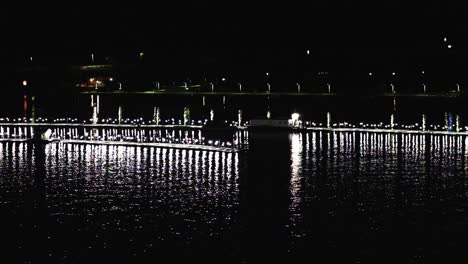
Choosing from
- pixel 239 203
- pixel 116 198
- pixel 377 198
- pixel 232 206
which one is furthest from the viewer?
pixel 377 198

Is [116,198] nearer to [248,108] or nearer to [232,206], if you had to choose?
[232,206]

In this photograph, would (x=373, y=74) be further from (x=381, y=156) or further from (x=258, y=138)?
(x=381, y=156)

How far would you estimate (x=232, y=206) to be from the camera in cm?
3139

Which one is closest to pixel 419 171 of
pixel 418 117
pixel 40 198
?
pixel 40 198

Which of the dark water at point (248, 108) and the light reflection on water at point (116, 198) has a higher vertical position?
the dark water at point (248, 108)

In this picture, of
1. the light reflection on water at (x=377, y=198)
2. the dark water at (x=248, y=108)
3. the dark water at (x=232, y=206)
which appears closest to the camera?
the dark water at (x=232, y=206)

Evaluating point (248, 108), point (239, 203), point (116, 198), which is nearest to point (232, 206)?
point (239, 203)

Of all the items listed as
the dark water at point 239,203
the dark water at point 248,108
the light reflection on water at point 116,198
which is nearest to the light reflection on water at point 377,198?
the dark water at point 239,203

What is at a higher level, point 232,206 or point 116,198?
point 116,198

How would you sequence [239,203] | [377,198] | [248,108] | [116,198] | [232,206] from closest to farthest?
[232,206], [239,203], [116,198], [377,198], [248,108]

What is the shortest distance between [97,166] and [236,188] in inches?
409

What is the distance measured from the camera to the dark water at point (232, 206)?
2483 cm

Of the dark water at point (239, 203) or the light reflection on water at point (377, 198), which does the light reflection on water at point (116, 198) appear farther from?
the light reflection on water at point (377, 198)

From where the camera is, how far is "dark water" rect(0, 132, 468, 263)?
2483 centimetres
